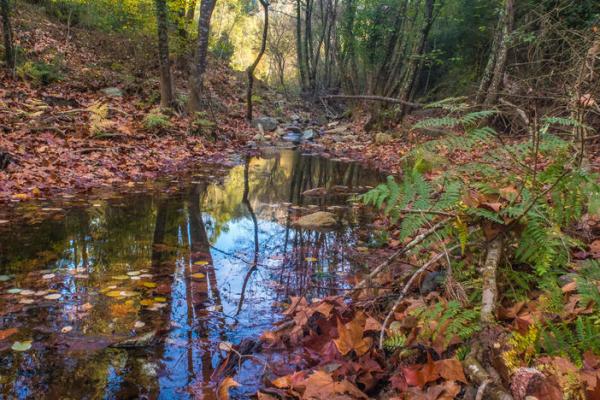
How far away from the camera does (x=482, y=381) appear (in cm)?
150

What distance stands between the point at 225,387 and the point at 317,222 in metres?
3.03

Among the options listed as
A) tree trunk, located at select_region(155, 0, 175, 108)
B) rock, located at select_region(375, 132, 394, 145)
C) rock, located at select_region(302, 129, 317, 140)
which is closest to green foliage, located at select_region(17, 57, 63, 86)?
tree trunk, located at select_region(155, 0, 175, 108)

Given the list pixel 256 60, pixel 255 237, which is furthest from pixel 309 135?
pixel 255 237

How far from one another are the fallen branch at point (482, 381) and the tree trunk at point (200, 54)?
11.7 metres

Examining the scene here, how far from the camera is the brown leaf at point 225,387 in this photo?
1.98 meters

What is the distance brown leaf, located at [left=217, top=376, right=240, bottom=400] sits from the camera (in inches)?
78.1

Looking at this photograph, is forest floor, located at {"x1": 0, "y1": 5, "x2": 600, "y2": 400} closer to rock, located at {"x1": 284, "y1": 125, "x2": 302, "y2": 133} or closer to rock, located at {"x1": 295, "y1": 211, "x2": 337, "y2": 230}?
rock, located at {"x1": 295, "y1": 211, "x2": 337, "y2": 230}

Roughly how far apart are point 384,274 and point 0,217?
13.2ft

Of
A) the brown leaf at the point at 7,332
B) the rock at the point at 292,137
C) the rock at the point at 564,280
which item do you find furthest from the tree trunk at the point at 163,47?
the rock at the point at 564,280

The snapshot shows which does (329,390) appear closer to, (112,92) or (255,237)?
(255,237)

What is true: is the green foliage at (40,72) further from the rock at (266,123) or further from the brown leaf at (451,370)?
the brown leaf at (451,370)

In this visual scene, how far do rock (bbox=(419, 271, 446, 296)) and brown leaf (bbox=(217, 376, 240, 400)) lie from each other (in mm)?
1176

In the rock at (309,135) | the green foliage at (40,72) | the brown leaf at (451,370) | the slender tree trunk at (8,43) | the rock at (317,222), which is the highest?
the slender tree trunk at (8,43)

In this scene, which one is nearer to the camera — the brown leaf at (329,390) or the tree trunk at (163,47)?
the brown leaf at (329,390)
